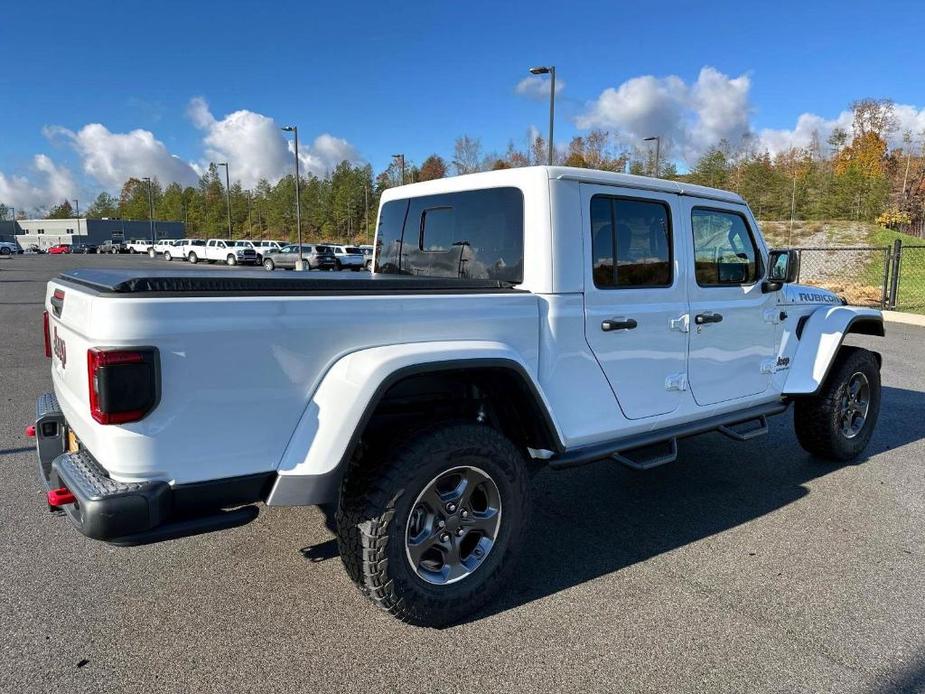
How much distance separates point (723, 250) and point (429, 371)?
248cm

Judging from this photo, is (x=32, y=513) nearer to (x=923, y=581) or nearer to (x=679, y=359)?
(x=679, y=359)

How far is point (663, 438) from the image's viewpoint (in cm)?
366

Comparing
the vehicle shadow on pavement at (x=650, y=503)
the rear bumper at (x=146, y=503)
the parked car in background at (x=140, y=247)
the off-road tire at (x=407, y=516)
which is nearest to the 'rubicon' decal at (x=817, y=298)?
the vehicle shadow on pavement at (x=650, y=503)

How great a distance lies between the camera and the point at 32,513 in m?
3.88

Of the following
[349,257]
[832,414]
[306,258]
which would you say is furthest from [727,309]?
[349,257]

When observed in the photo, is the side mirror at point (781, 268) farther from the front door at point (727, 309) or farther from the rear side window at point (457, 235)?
the rear side window at point (457, 235)

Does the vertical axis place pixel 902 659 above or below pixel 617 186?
below

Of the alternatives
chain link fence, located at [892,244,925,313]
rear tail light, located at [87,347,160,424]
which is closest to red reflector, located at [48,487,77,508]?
rear tail light, located at [87,347,160,424]

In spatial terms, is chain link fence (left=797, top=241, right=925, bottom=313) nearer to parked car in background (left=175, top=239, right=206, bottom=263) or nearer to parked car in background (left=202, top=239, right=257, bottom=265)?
parked car in background (left=202, top=239, right=257, bottom=265)

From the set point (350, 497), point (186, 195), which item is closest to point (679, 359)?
point (350, 497)

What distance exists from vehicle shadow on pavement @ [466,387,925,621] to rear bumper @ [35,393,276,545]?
124 cm

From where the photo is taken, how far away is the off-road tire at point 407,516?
2.65 meters

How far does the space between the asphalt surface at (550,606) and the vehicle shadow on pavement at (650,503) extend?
0.02m

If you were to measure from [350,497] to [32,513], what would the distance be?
2.45 meters
